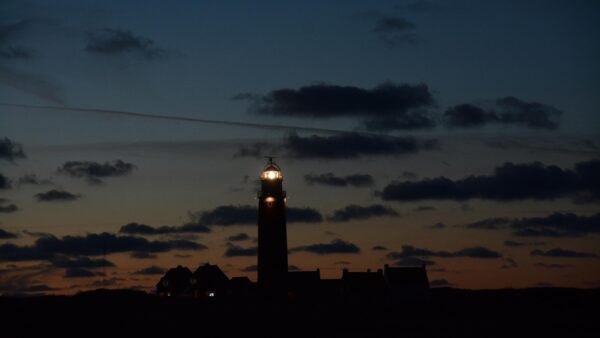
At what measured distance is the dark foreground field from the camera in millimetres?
70500

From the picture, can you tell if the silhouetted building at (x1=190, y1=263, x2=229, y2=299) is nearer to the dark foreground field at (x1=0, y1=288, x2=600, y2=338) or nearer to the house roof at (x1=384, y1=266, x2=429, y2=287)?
the house roof at (x1=384, y1=266, x2=429, y2=287)

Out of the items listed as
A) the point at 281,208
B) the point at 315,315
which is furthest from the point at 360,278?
the point at 315,315

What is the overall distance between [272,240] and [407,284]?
23.4 metres

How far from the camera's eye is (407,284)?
11425 cm

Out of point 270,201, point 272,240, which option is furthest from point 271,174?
point 272,240

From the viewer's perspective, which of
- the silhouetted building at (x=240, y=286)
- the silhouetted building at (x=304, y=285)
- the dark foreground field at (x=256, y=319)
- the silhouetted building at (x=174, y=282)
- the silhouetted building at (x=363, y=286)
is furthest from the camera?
the silhouetted building at (x=174, y=282)

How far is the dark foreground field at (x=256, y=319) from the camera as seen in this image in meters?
70.5

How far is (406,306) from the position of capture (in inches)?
4227

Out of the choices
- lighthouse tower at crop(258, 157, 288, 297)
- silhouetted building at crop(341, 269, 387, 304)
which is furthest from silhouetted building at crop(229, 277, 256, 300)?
lighthouse tower at crop(258, 157, 288, 297)

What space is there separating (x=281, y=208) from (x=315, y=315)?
17.9 metres

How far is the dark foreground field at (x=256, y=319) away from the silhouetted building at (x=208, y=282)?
29869 millimetres

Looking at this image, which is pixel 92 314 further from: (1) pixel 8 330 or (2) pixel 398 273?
(2) pixel 398 273

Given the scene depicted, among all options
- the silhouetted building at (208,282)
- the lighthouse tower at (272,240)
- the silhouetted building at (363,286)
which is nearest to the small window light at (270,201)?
the lighthouse tower at (272,240)

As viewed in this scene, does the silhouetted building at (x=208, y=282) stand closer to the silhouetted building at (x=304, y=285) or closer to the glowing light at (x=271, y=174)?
the silhouetted building at (x=304, y=285)
